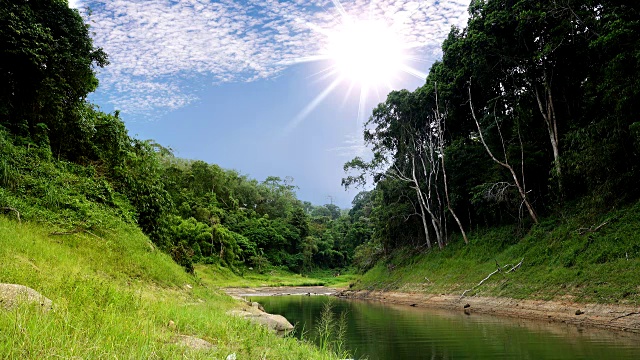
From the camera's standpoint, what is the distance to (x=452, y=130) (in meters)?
29.9

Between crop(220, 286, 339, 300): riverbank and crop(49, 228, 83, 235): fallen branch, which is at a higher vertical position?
crop(49, 228, 83, 235): fallen branch

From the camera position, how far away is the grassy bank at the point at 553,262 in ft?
41.5

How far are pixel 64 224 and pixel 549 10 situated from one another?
1996 centimetres

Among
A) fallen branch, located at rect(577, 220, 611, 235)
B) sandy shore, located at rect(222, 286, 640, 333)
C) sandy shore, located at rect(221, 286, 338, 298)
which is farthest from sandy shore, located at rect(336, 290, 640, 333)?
sandy shore, located at rect(221, 286, 338, 298)

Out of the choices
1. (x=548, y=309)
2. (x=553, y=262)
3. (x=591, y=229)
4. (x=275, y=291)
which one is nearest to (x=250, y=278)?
(x=275, y=291)

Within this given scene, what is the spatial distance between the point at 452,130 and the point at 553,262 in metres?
15.4

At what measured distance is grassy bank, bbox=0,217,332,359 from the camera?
3.46 metres

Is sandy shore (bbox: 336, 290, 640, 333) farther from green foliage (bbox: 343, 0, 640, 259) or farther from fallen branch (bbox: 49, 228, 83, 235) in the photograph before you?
fallen branch (bbox: 49, 228, 83, 235)

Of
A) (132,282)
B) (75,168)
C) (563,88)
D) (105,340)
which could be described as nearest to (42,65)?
(75,168)

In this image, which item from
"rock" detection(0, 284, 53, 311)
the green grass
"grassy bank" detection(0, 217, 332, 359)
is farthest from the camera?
the green grass

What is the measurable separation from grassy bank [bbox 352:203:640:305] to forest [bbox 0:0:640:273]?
127 centimetres

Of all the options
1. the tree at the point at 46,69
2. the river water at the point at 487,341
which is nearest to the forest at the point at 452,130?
the tree at the point at 46,69

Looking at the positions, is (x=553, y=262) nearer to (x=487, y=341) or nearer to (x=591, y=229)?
(x=591, y=229)

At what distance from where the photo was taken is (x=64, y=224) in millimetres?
10406
